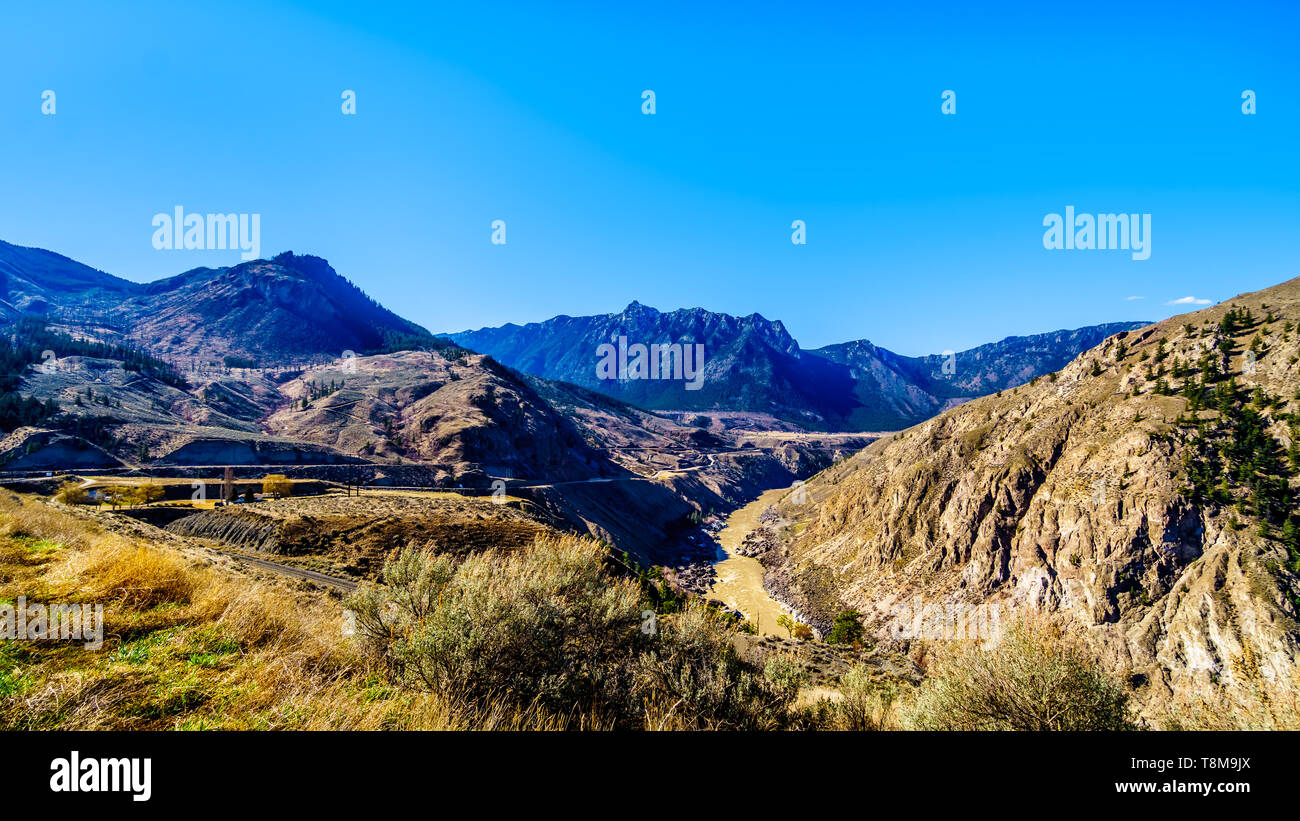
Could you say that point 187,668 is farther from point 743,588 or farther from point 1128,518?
point 743,588

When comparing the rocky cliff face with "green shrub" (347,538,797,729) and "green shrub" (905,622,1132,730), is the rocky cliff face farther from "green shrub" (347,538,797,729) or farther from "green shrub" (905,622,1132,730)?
"green shrub" (347,538,797,729)

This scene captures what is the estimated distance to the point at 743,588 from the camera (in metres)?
65.8

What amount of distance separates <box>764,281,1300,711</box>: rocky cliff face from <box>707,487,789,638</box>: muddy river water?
3.57m

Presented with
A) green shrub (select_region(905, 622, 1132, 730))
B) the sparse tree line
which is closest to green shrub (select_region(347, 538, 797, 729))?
green shrub (select_region(905, 622, 1132, 730))

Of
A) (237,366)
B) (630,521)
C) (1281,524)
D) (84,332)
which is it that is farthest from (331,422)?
(84,332)

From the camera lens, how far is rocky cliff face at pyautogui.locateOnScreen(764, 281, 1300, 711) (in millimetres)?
34281

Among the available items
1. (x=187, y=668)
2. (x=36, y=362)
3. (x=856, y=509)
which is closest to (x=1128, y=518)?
(x=856, y=509)

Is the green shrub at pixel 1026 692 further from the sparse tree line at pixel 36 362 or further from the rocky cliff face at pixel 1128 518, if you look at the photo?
the sparse tree line at pixel 36 362

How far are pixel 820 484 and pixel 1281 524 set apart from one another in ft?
211

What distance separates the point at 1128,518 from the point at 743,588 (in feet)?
130

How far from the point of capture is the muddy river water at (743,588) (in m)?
54.8

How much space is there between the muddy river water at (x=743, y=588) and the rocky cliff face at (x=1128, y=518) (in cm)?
→ 357
